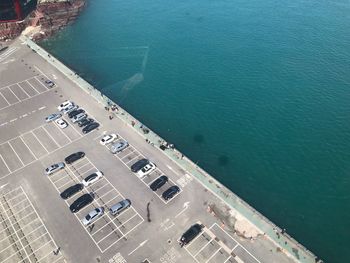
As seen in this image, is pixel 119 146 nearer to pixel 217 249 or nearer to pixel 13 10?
pixel 217 249

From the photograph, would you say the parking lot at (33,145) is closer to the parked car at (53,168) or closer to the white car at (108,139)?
the parked car at (53,168)

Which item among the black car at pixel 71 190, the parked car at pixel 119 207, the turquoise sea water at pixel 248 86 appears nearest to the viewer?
the parked car at pixel 119 207

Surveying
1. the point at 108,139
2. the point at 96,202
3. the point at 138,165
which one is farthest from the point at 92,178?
the point at 108,139

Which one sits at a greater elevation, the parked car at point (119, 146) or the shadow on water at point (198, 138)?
the parked car at point (119, 146)

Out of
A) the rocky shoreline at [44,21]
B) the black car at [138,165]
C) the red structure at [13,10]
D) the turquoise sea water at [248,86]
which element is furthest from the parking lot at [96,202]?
the red structure at [13,10]

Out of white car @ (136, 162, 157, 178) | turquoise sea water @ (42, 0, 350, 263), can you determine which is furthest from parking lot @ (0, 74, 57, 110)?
white car @ (136, 162, 157, 178)

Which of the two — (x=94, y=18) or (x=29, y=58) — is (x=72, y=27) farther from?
(x=29, y=58)

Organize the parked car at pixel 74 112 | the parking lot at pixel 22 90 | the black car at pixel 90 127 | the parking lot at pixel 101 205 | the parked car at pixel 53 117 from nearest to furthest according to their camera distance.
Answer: the parking lot at pixel 101 205, the black car at pixel 90 127, the parked car at pixel 53 117, the parked car at pixel 74 112, the parking lot at pixel 22 90

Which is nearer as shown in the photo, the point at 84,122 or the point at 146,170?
the point at 146,170
